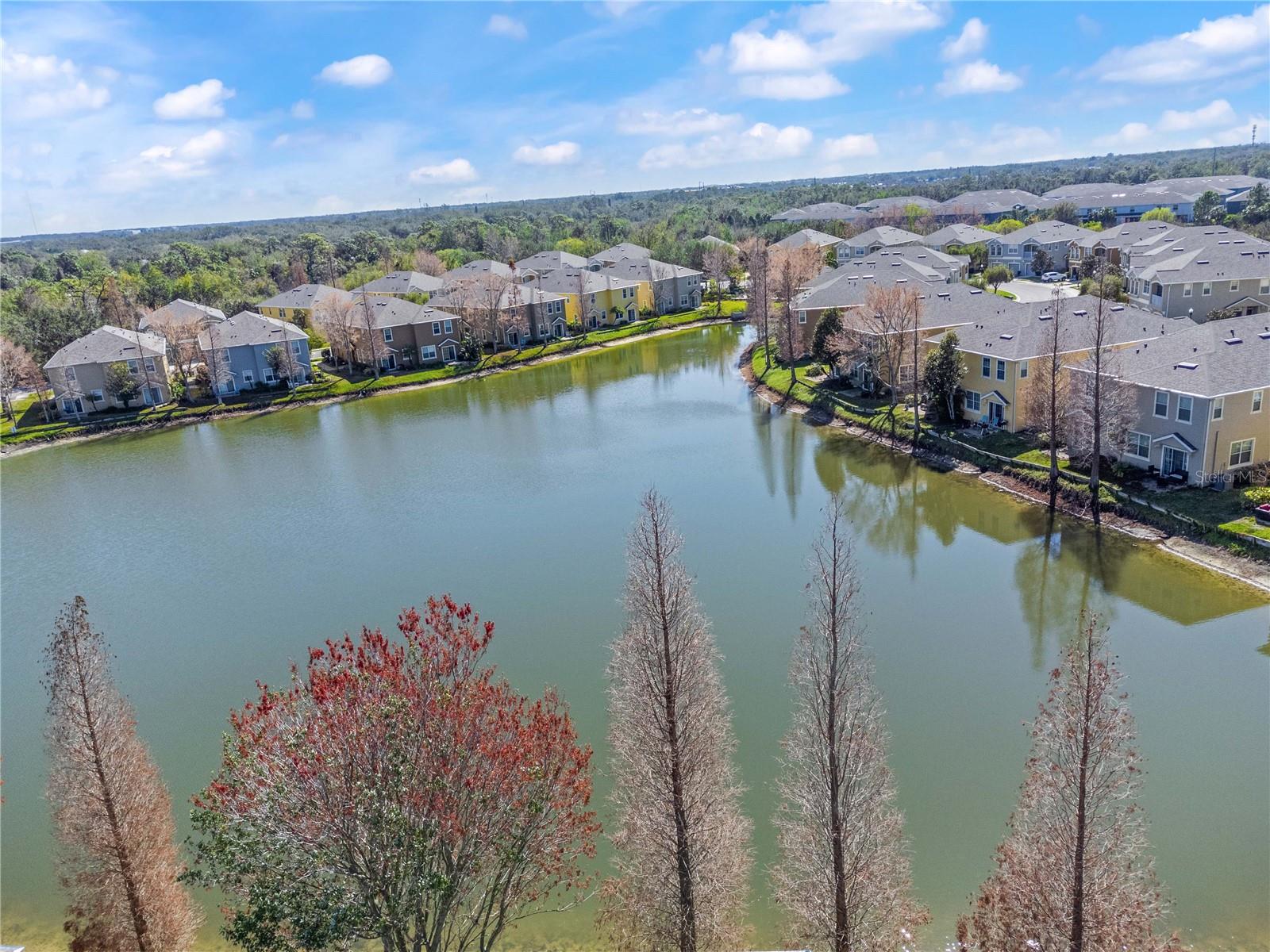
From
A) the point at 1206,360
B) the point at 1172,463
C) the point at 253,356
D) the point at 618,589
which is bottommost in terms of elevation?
the point at 618,589

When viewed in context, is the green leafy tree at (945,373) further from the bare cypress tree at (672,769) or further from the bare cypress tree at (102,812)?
the bare cypress tree at (102,812)

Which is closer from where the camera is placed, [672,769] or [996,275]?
[672,769]

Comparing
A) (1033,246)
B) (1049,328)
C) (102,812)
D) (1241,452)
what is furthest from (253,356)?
(1033,246)

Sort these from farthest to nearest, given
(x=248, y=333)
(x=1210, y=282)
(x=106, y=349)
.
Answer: (x=248, y=333), (x=106, y=349), (x=1210, y=282)

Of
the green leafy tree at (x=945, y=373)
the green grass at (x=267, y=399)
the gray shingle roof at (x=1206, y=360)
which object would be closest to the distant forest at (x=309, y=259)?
the green grass at (x=267, y=399)

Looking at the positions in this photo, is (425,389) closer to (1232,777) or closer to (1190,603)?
(1190,603)

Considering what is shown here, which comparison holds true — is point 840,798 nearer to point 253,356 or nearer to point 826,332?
point 826,332

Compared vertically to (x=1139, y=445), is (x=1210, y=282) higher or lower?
higher
